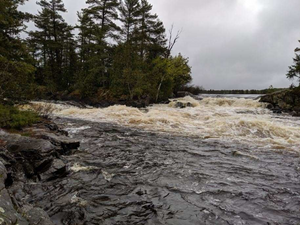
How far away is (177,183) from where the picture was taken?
5133 millimetres

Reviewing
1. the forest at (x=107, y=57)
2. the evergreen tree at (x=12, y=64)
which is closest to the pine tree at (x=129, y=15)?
the forest at (x=107, y=57)

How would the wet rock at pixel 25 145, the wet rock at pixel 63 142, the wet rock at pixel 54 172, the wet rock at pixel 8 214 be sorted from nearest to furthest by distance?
the wet rock at pixel 8 214
the wet rock at pixel 54 172
the wet rock at pixel 25 145
the wet rock at pixel 63 142

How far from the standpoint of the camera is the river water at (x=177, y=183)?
379 centimetres

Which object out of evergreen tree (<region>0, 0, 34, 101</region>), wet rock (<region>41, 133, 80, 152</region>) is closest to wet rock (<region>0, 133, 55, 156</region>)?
wet rock (<region>41, 133, 80, 152</region>)

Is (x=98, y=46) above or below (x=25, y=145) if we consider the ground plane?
above

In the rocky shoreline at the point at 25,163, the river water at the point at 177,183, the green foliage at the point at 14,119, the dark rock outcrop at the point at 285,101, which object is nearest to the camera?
the river water at the point at 177,183

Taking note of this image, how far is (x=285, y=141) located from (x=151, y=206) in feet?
26.5

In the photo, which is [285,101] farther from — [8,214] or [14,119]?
[8,214]

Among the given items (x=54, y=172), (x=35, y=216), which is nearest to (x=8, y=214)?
(x=35, y=216)

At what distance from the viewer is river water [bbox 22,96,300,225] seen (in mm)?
3785

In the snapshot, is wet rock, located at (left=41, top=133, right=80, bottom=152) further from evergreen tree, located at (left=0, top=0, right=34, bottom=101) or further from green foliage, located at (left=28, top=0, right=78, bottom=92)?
green foliage, located at (left=28, top=0, right=78, bottom=92)

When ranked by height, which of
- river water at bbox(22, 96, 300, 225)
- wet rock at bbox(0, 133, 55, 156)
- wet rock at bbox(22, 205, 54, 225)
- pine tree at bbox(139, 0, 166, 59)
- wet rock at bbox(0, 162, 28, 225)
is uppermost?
pine tree at bbox(139, 0, 166, 59)

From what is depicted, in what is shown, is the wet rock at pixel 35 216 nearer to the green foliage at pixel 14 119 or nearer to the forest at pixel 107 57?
the green foliage at pixel 14 119

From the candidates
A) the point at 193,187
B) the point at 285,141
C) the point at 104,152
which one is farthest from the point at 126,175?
the point at 285,141
